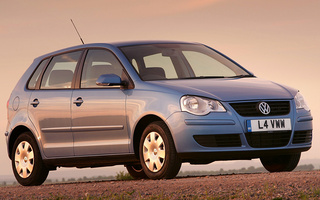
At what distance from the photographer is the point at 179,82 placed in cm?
938

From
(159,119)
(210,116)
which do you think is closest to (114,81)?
(159,119)

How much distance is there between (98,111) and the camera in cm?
978

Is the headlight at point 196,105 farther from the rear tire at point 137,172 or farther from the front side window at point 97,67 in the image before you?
the rear tire at point 137,172

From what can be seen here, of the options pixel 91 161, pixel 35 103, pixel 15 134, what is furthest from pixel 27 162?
pixel 91 161

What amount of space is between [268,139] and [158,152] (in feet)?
4.62

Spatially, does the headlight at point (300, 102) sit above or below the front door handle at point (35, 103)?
below

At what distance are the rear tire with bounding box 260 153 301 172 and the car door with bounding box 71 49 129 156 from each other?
2.22 meters

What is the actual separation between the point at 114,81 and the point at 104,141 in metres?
0.88

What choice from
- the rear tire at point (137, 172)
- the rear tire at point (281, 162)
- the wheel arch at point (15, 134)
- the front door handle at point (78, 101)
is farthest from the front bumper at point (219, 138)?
the wheel arch at point (15, 134)

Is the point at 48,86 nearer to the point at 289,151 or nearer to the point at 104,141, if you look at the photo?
the point at 104,141

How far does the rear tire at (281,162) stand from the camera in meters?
10.1

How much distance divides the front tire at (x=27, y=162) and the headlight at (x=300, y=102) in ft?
12.8

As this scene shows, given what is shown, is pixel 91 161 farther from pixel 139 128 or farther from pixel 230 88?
pixel 230 88

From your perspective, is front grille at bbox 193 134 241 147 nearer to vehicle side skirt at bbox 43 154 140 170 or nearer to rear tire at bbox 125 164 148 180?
vehicle side skirt at bbox 43 154 140 170
